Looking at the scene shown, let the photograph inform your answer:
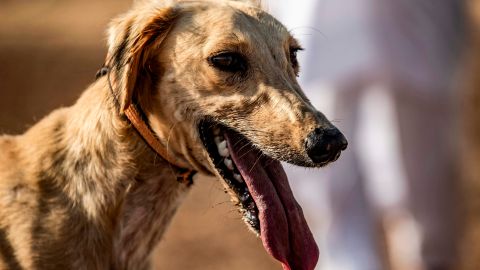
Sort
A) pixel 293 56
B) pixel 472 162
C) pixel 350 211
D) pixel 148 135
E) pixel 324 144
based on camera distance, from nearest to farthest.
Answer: pixel 324 144
pixel 148 135
pixel 293 56
pixel 350 211
pixel 472 162

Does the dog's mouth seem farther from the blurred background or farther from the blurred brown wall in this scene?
the blurred brown wall

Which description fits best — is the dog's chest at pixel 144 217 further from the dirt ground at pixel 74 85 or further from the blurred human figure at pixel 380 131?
the blurred human figure at pixel 380 131

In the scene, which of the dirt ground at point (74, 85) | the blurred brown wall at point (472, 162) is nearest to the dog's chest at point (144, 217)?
the dirt ground at point (74, 85)

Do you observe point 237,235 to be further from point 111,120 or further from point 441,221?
point 111,120

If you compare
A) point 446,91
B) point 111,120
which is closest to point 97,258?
point 111,120

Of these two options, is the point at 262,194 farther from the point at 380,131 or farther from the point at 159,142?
the point at 380,131

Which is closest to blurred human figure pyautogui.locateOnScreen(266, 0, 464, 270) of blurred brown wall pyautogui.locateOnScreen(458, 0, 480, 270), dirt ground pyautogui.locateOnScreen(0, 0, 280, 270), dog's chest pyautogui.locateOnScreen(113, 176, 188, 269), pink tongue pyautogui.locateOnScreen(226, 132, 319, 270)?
dirt ground pyautogui.locateOnScreen(0, 0, 280, 270)

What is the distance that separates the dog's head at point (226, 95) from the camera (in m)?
4.29

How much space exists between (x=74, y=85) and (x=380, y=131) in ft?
22.9

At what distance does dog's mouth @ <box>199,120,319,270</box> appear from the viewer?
433cm

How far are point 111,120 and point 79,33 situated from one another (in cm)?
1115

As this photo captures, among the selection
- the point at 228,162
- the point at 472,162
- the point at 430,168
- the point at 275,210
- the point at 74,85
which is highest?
the point at 228,162

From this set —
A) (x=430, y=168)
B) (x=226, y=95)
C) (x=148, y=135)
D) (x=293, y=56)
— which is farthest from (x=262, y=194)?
(x=430, y=168)

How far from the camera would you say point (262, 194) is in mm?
4336
